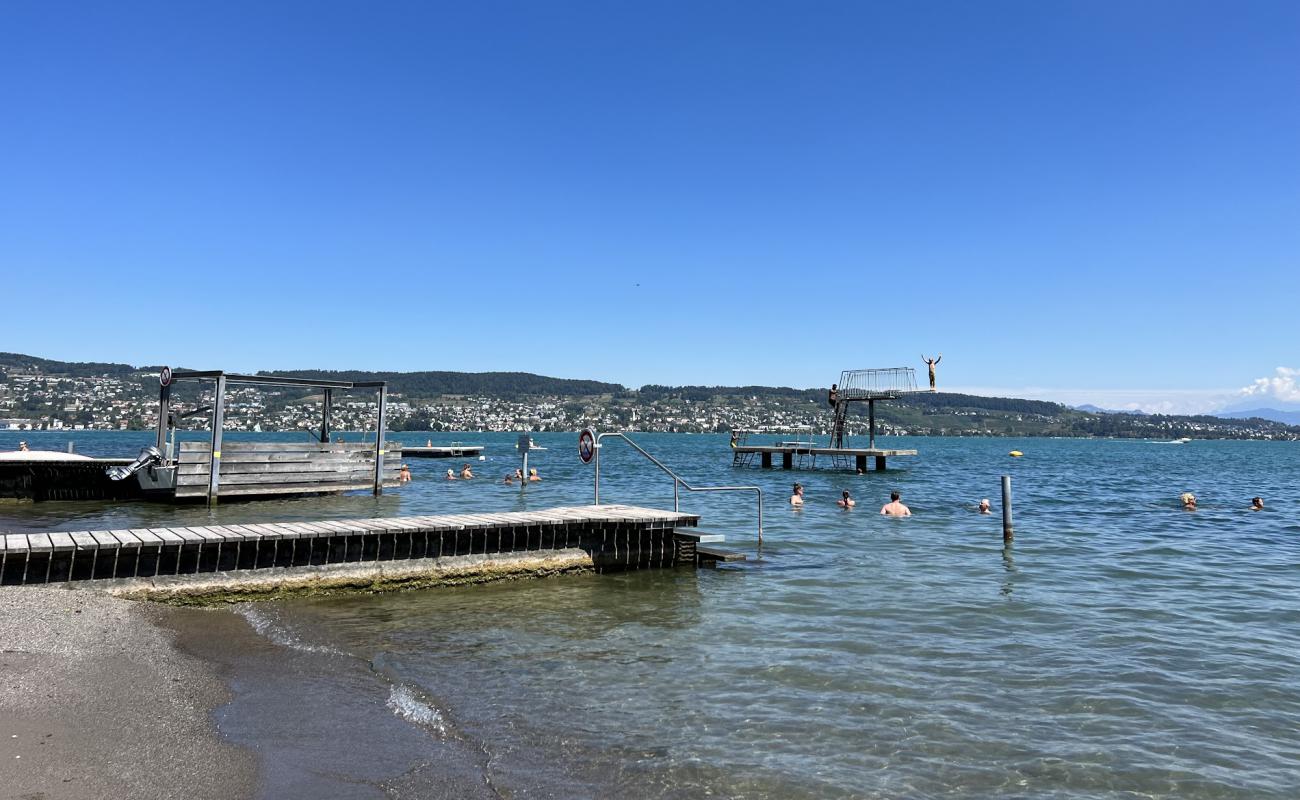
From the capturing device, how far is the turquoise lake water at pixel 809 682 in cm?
600

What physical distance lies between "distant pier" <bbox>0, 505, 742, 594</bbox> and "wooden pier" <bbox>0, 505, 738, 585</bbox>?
1 cm

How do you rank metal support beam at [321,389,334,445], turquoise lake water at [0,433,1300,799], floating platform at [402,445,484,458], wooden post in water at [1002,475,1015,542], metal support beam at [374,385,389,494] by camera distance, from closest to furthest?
turquoise lake water at [0,433,1300,799] → wooden post in water at [1002,475,1015,542] → metal support beam at [374,385,389,494] → metal support beam at [321,389,334,445] → floating platform at [402,445,484,458]

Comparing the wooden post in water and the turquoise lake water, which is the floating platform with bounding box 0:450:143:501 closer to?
the turquoise lake water

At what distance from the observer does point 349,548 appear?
12.2 m

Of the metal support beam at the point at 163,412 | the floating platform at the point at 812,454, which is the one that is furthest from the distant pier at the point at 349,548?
the floating platform at the point at 812,454

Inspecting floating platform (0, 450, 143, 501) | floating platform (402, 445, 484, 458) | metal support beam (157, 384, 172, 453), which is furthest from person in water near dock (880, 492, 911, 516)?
floating platform (402, 445, 484, 458)

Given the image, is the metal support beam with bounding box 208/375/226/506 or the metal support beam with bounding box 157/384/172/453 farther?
the metal support beam with bounding box 157/384/172/453

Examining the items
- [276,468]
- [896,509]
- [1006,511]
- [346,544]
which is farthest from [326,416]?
[1006,511]

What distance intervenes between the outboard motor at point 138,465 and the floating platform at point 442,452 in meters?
38.0

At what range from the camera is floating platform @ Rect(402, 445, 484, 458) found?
6384 centimetres

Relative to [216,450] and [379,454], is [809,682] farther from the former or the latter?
[379,454]

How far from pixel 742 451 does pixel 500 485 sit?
23779 millimetres

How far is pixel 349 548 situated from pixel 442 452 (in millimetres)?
55066

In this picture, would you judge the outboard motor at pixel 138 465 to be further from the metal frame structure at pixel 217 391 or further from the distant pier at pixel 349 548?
the distant pier at pixel 349 548
